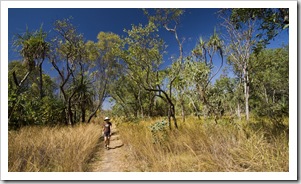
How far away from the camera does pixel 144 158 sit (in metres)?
4.30

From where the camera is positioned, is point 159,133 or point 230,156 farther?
point 159,133

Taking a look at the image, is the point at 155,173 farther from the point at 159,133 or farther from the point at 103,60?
the point at 103,60

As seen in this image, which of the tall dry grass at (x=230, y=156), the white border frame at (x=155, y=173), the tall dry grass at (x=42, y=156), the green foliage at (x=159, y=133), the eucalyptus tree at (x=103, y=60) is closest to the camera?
the tall dry grass at (x=230, y=156)

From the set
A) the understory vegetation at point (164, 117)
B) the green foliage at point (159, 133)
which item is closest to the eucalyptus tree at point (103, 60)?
the understory vegetation at point (164, 117)

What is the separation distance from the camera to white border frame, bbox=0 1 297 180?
3357 millimetres

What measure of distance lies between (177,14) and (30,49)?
5138mm

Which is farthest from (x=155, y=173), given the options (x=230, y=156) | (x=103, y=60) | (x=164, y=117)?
(x=103, y=60)

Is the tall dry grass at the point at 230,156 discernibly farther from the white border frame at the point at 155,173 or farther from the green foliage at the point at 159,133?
the green foliage at the point at 159,133

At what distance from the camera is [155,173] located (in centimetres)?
353

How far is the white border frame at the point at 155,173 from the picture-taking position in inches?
132

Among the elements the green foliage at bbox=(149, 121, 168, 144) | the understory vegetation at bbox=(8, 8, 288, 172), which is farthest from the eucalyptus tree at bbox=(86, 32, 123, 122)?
the green foliage at bbox=(149, 121, 168, 144)

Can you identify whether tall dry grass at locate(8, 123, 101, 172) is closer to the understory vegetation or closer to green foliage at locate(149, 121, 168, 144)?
the understory vegetation

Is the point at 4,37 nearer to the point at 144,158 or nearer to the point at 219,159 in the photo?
the point at 144,158

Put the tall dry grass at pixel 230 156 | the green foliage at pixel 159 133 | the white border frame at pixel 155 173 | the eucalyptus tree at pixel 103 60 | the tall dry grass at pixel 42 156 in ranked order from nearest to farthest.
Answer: the tall dry grass at pixel 230 156, the white border frame at pixel 155 173, the tall dry grass at pixel 42 156, the green foliage at pixel 159 133, the eucalyptus tree at pixel 103 60
